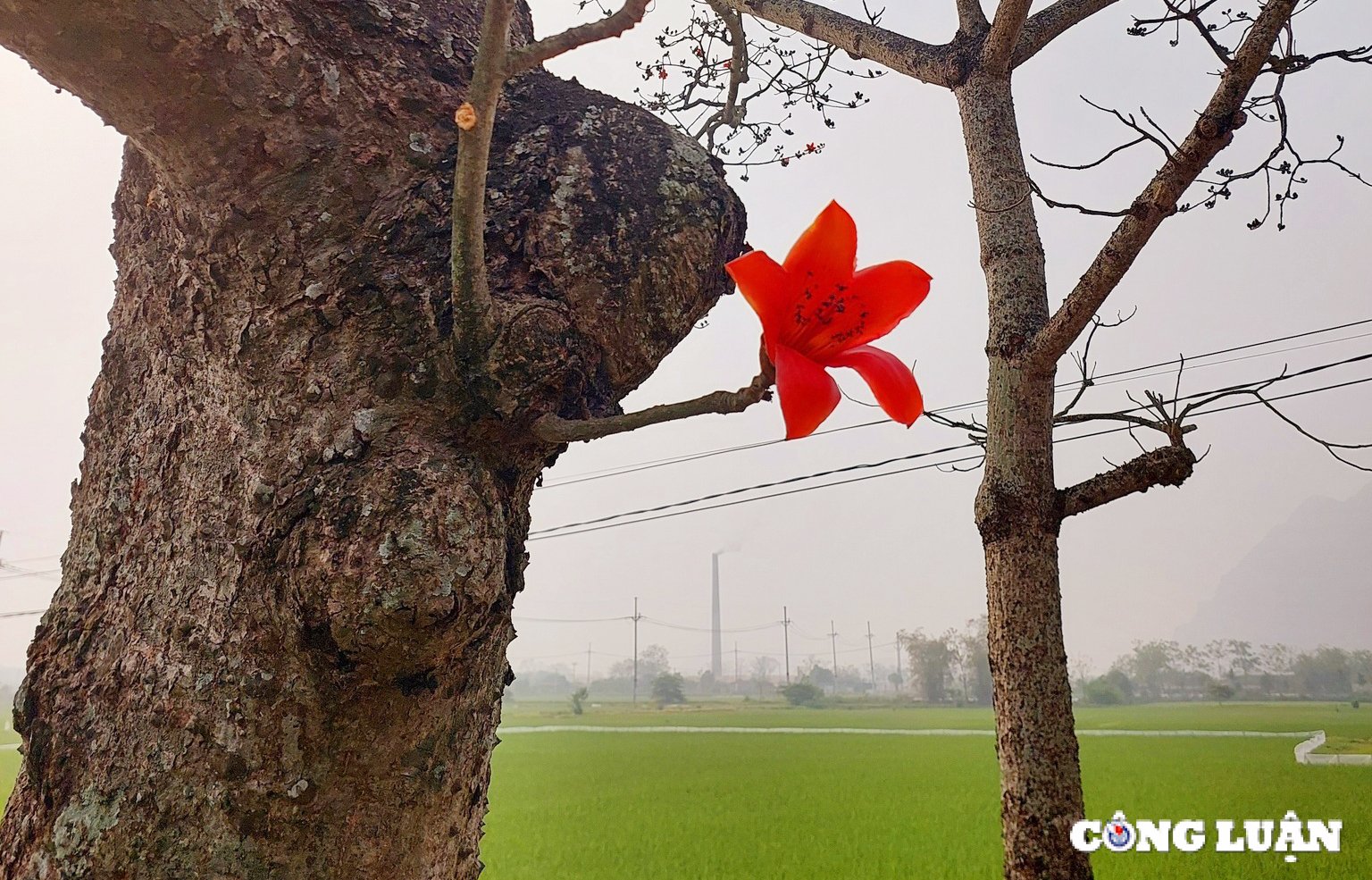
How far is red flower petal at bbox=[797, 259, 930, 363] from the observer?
511 mm

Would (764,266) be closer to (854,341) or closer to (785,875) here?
(854,341)

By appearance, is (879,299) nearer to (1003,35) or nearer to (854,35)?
(1003,35)

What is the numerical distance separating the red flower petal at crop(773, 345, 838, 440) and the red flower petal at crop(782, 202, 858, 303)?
87 millimetres

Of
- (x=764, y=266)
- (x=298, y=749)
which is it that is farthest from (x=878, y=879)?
(x=764, y=266)

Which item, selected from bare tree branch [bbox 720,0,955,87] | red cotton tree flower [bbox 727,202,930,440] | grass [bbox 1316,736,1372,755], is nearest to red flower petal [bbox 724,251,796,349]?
red cotton tree flower [bbox 727,202,930,440]

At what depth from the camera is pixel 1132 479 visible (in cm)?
122

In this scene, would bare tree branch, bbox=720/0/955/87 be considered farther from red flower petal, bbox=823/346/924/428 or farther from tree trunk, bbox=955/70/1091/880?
red flower petal, bbox=823/346/924/428

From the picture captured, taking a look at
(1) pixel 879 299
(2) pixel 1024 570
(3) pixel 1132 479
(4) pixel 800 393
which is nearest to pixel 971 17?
(3) pixel 1132 479

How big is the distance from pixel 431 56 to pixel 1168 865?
346 cm

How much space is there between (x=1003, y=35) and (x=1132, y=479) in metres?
0.77

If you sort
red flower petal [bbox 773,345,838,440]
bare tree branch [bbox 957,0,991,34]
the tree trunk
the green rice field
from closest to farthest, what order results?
red flower petal [bbox 773,345,838,440]
the tree trunk
bare tree branch [bbox 957,0,991,34]
the green rice field

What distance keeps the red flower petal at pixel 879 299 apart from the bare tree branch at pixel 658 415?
3.2 inches

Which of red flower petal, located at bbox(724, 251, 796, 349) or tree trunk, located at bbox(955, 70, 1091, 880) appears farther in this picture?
tree trunk, located at bbox(955, 70, 1091, 880)

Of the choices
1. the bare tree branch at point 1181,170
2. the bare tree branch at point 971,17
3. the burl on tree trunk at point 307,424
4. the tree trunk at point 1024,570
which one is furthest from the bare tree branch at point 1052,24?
the burl on tree trunk at point 307,424
